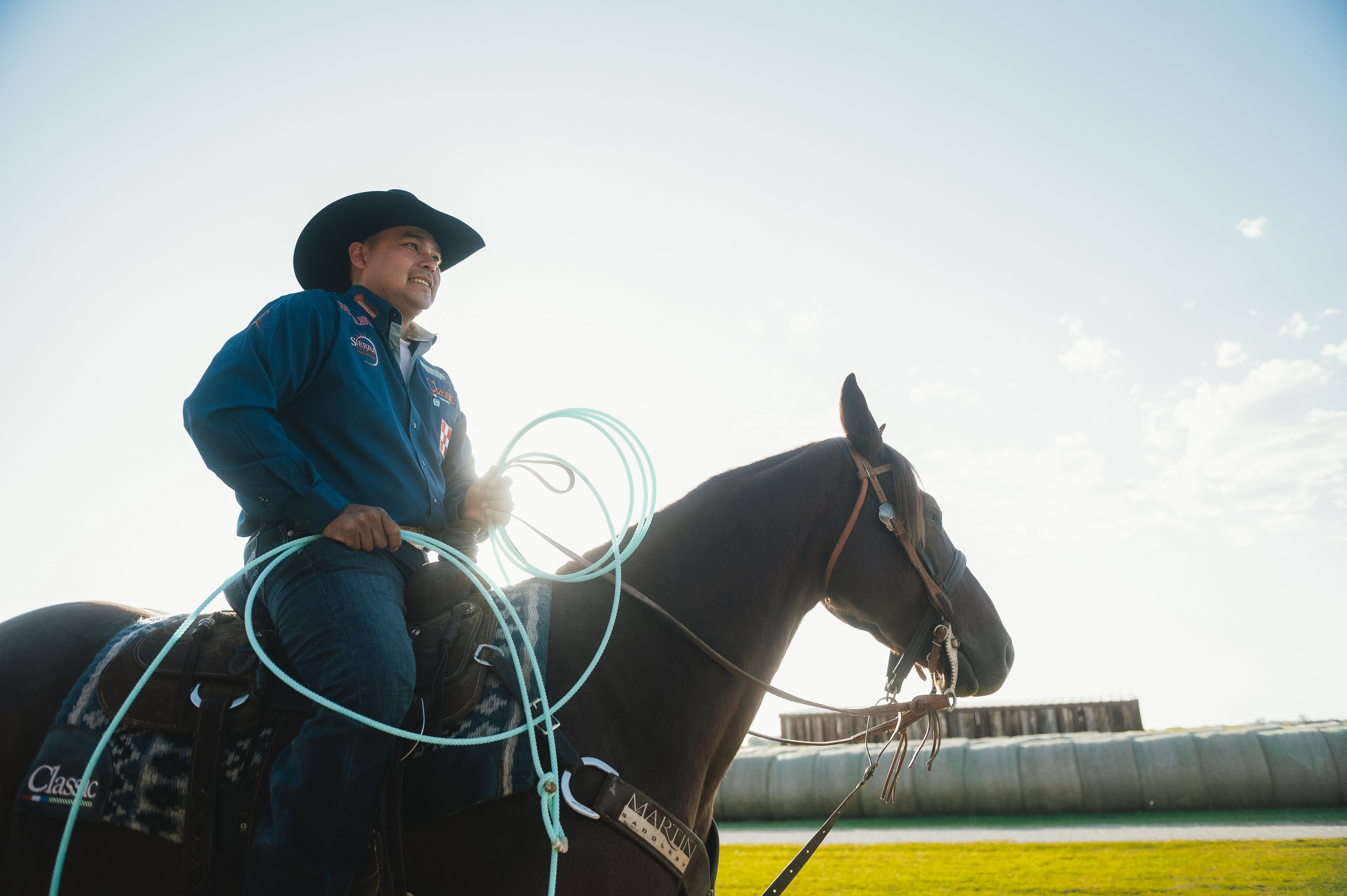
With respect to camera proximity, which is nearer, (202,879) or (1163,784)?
(202,879)

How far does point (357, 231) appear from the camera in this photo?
11.3 ft

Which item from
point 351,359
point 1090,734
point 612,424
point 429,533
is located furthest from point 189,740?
point 1090,734

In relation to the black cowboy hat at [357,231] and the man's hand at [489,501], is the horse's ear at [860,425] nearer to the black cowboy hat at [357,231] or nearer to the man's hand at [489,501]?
the man's hand at [489,501]

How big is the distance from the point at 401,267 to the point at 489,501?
41.5 inches

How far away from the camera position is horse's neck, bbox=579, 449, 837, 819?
266 centimetres

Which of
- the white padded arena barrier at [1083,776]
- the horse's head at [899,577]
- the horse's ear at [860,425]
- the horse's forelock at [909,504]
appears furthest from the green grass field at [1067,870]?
the horse's ear at [860,425]

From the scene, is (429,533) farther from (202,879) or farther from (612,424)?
(202,879)

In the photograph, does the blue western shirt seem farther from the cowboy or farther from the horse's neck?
the horse's neck

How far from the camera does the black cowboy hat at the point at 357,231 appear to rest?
3.38 m

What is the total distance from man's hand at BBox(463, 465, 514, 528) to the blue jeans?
72cm

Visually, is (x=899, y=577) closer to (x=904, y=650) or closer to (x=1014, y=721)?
(x=904, y=650)

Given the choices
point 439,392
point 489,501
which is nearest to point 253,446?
point 489,501

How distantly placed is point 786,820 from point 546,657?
15.6m

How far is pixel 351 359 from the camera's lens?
279 cm
